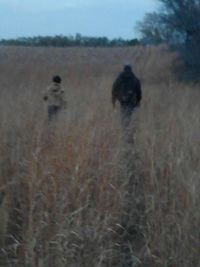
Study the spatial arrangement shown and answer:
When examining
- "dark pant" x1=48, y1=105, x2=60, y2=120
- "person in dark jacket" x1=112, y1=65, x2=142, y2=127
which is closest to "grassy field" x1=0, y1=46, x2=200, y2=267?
"dark pant" x1=48, y1=105, x2=60, y2=120

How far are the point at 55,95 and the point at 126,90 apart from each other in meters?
1.50

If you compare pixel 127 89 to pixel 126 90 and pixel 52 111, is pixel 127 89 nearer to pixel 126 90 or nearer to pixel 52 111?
pixel 126 90

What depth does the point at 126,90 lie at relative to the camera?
12.6 metres

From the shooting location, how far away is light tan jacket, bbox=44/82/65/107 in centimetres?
1292

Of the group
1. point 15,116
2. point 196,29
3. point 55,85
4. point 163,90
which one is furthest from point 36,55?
point 15,116

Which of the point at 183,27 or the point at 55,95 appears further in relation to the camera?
the point at 183,27

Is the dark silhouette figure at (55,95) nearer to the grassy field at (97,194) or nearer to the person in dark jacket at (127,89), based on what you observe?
the person in dark jacket at (127,89)

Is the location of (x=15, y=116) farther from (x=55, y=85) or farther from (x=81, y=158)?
(x=55, y=85)

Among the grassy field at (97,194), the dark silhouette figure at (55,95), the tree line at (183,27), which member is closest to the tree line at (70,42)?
the tree line at (183,27)

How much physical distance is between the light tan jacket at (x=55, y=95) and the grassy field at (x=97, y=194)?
4.79 m

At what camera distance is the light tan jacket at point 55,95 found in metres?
12.9

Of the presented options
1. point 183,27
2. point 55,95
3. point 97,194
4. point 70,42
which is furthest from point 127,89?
point 70,42

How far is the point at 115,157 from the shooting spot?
6543 millimetres

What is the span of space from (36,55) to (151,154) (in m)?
35.4
